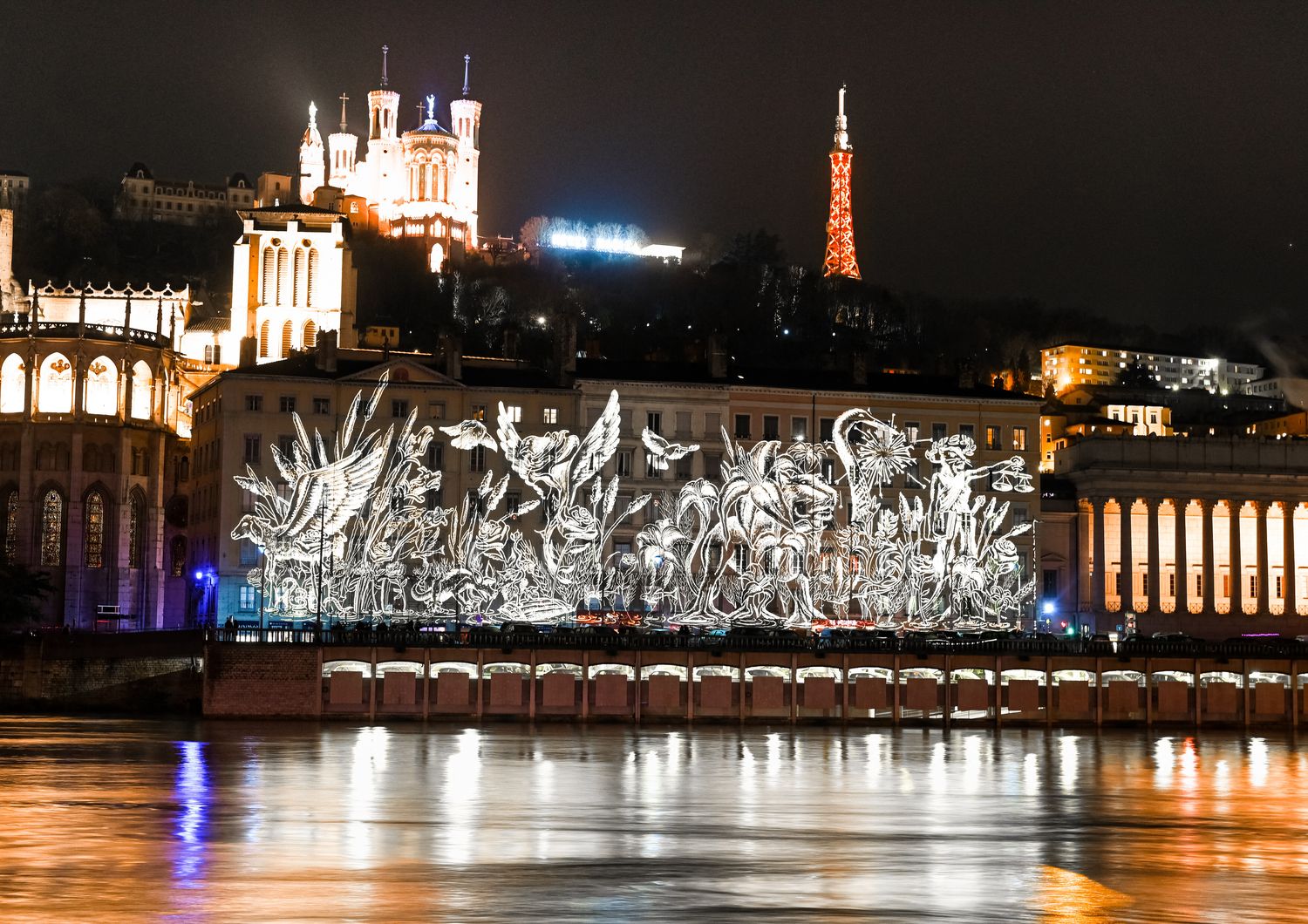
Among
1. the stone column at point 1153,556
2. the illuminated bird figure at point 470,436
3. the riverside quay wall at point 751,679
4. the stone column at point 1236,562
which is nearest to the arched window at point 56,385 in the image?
the illuminated bird figure at point 470,436

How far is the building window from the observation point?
429 feet

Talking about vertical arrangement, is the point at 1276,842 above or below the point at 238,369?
below

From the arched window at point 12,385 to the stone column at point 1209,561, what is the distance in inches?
2919

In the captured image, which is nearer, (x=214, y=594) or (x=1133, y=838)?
(x=1133, y=838)

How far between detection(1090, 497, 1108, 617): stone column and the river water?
1850 inches

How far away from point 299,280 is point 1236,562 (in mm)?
71021

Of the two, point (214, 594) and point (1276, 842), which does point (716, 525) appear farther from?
point (1276, 842)

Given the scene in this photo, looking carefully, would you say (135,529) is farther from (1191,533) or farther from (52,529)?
(1191,533)

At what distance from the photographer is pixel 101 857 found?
41.7 m

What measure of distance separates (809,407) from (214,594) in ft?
113

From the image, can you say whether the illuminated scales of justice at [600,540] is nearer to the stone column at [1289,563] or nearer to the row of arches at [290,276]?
the stone column at [1289,563]

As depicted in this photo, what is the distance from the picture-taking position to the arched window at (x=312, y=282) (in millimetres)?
156125

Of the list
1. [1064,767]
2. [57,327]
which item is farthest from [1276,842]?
[57,327]

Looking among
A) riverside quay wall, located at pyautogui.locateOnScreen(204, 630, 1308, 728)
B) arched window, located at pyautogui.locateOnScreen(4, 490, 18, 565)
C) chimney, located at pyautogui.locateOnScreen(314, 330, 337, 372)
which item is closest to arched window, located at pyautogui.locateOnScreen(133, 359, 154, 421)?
arched window, located at pyautogui.locateOnScreen(4, 490, 18, 565)
